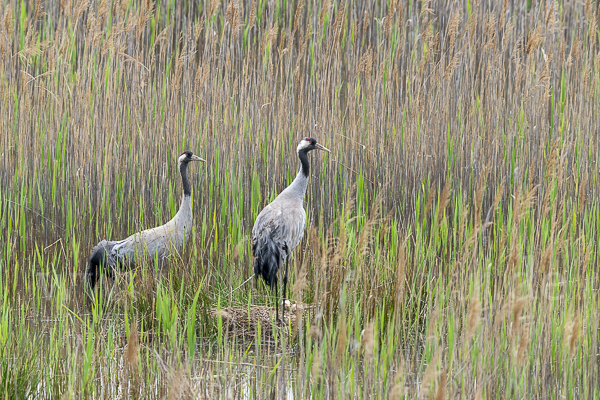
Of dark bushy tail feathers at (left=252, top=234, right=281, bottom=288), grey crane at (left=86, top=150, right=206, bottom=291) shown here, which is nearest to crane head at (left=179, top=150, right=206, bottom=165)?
grey crane at (left=86, top=150, right=206, bottom=291)

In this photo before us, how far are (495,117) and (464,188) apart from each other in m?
0.53

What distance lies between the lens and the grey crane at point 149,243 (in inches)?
146

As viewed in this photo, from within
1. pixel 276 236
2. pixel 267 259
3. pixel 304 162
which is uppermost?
pixel 304 162

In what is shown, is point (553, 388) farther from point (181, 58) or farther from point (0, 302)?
point (181, 58)

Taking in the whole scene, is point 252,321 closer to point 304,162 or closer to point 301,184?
point 301,184

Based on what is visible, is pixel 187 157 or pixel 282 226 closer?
pixel 282 226

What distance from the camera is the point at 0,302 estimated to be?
3.28m

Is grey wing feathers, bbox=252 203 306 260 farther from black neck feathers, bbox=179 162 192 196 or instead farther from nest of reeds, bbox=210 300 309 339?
black neck feathers, bbox=179 162 192 196

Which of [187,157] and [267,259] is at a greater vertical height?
[187,157]

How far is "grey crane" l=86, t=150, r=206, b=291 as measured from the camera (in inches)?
146

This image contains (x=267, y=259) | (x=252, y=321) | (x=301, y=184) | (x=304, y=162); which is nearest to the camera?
(x=252, y=321)

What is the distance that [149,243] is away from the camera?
388cm

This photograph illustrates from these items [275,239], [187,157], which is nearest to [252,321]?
[275,239]

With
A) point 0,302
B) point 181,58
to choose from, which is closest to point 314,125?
point 181,58
